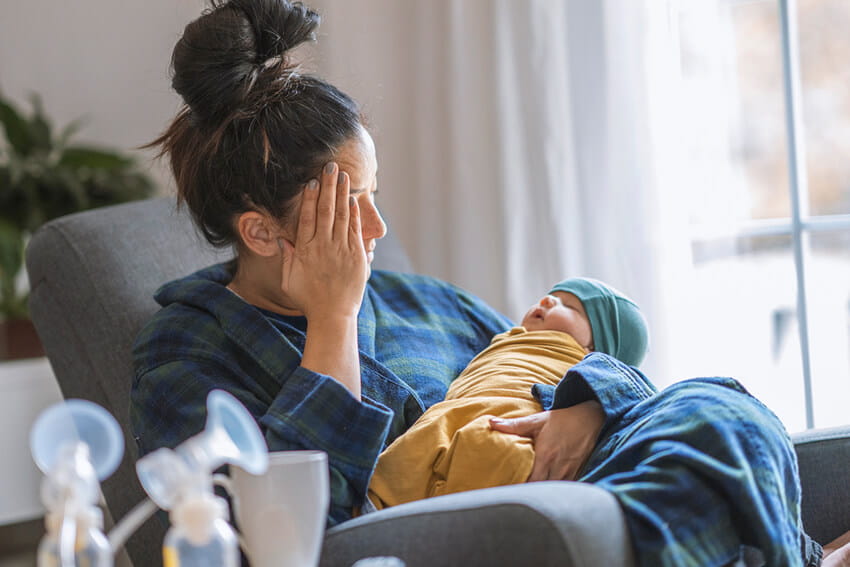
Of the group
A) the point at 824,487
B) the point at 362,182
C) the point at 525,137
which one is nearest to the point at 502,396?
the point at 362,182

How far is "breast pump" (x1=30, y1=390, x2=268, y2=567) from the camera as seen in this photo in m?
0.66

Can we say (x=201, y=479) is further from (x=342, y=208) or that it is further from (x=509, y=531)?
(x=342, y=208)

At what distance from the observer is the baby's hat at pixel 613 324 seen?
1.49 meters

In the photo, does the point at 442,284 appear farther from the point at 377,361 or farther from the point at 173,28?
the point at 173,28

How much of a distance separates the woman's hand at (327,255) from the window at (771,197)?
0.95 meters

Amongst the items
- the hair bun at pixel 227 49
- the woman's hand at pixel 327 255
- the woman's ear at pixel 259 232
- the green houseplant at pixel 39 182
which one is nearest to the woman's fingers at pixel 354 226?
the woman's hand at pixel 327 255

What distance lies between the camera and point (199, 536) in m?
0.67

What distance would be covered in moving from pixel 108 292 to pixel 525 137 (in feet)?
3.50

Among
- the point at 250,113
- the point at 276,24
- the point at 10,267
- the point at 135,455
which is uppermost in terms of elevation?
the point at 276,24

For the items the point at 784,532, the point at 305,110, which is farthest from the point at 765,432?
the point at 305,110

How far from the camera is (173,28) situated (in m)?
3.11

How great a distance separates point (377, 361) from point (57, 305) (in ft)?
1.79

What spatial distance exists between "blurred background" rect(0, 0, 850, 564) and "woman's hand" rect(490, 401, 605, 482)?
2.59 feet

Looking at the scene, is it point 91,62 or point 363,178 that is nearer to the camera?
point 363,178
